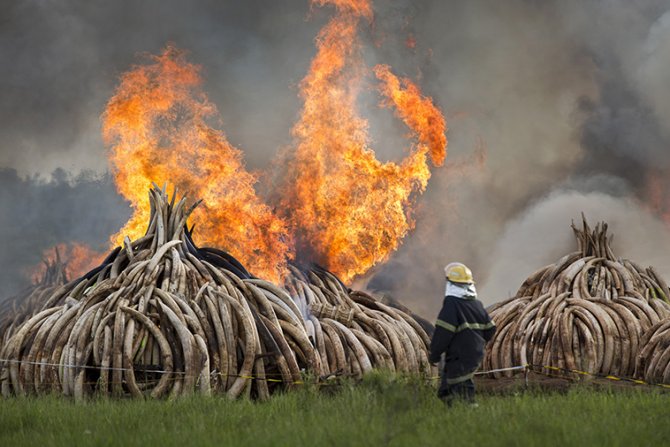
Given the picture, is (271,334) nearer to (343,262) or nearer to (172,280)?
(172,280)

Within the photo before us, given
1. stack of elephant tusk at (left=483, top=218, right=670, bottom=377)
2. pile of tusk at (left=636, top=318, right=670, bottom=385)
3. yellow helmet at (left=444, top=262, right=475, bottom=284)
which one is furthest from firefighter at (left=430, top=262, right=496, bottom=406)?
stack of elephant tusk at (left=483, top=218, right=670, bottom=377)

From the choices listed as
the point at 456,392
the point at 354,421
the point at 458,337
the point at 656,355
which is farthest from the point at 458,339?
the point at 656,355

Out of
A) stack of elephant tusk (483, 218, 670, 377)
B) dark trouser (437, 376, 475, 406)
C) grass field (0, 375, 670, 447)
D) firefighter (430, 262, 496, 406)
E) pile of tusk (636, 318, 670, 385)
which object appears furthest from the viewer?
stack of elephant tusk (483, 218, 670, 377)

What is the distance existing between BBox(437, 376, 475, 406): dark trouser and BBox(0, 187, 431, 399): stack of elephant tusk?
2441mm

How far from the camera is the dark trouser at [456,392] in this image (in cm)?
1041

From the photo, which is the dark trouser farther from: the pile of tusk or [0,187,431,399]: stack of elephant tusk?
the pile of tusk

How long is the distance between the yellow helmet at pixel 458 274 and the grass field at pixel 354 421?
1.36 metres

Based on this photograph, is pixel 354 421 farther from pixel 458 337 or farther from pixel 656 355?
pixel 656 355

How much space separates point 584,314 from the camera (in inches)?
674

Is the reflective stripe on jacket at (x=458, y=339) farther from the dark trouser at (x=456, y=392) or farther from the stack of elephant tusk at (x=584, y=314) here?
the stack of elephant tusk at (x=584, y=314)

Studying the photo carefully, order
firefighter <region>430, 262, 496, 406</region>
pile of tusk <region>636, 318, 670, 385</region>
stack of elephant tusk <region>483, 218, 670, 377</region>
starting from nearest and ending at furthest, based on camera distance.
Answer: firefighter <region>430, 262, 496, 406</region>
pile of tusk <region>636, 318, 670, 385</region>
stack of elephant tusk <region>483, 218, 670, 377</region>

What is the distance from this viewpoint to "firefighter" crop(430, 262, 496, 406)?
34.5 ft

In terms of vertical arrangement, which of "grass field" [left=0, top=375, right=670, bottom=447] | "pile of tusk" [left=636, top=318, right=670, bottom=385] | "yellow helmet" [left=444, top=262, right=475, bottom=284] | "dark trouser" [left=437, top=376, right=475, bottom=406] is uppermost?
"yellow helmet" [left=444, top=262, right=475, bottom=284]

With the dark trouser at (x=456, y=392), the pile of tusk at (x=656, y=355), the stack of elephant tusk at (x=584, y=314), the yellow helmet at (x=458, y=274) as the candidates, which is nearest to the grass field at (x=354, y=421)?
the dark trouser at (x=456, y=392)
